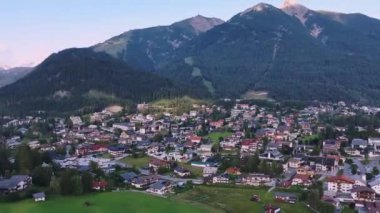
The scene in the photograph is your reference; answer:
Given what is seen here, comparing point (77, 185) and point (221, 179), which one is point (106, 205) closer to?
point (77, 185)

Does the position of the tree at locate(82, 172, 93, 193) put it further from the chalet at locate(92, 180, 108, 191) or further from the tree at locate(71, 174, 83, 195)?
the chalet at locate(92, 180, 108, 191)

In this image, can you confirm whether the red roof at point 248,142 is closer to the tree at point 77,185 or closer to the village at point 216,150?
the village at point 216,150

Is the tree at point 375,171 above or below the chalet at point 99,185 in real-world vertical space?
below

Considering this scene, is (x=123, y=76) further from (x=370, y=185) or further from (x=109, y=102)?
(x=370, y=185)

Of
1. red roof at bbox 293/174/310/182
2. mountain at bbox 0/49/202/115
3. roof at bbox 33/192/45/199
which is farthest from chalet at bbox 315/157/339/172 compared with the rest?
mountain at bbox 0/49/202/115

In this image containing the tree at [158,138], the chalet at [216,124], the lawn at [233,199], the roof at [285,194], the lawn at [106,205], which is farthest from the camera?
the chalet at [216,124]

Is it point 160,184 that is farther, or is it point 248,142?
point 248,142

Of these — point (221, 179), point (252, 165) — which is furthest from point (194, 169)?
point (252, 165)

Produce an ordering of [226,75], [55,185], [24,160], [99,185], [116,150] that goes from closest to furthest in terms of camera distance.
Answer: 1. [55,185]
2. [99,185]
3. [24,160]
4. [116,150]
5. [226,75]

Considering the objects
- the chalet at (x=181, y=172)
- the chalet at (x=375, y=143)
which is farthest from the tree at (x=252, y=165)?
the chalet at (x=375, y=143)
